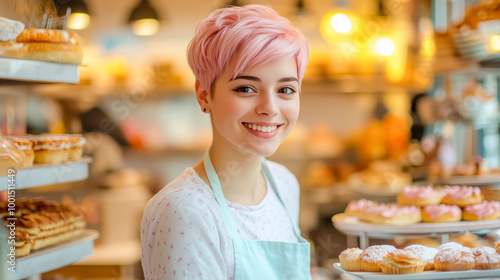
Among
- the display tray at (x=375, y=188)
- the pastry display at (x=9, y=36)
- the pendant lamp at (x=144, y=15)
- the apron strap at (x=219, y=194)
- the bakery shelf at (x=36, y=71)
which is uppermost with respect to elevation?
the pendant lamp at (x=144, y=15)

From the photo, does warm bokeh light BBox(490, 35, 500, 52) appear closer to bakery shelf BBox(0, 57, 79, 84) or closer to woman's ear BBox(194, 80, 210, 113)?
woman's ear BBox(194, 80, 210, 113)

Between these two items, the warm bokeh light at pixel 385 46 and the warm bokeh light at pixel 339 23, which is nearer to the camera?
the warm bokeh light at pixel 339 23

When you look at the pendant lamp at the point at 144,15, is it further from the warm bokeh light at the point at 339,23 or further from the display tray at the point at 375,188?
the display tray at the point at 375,188

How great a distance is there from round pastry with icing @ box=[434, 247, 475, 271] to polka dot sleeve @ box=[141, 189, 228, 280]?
1.61 ft

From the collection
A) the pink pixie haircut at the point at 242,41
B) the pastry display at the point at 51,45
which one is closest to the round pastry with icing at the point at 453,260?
the pink pixie haircut at the point at 242,41

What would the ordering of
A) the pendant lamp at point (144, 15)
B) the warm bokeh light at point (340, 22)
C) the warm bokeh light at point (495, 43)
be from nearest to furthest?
1. the warm bokeh light at point (495, 43)
2. the pendant lamp at point (144, 15)
3. the warm bokeh light at point (340, 22)

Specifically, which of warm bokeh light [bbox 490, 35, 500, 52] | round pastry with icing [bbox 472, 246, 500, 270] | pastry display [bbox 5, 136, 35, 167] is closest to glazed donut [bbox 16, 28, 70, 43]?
pastry display [bbox 5, 136, 35, 167]

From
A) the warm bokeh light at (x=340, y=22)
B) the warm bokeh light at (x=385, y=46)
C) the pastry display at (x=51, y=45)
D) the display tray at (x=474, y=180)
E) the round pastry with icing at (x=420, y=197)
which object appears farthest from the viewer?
the warm bokeh light at (x=385, y=46)

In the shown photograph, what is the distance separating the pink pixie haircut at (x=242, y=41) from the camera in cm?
133

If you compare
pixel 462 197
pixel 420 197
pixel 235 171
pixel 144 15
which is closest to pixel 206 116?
pixel 144 15

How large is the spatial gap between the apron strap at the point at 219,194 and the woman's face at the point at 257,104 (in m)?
0.11

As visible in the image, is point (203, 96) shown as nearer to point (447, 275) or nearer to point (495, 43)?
point (447, 275)

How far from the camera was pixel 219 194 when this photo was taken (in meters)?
1.42

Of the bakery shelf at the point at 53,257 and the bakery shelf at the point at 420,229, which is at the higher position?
the bakery shelf at the point at 420,229
